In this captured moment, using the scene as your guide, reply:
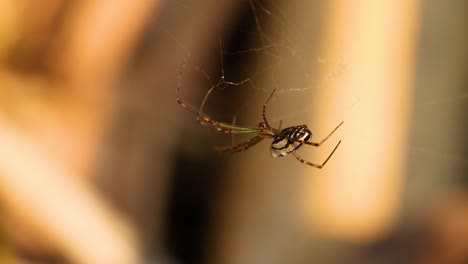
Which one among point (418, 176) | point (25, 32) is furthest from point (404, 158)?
point (25, 32)

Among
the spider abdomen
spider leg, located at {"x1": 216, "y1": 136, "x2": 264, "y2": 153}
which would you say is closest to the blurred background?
spider leg, located at {"x1": 216, "y1": 136, "x2": 264, "y2": 153}

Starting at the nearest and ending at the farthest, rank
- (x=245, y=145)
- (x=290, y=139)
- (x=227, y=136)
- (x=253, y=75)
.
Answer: (x=290, y=139) < (x=245, y=145) < (x=253, y=75) < (x=227, y=136)

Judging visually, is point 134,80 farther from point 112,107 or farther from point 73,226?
point 73,226

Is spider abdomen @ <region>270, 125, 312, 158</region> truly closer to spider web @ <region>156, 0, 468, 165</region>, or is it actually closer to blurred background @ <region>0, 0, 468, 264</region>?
spider web @ <region>156, 0, 468, 165</region>

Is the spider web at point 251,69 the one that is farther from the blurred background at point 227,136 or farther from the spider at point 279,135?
the spider at point 279,135

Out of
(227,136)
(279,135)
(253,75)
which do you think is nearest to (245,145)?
(279,135)

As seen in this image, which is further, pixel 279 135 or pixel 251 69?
pixel 251 69

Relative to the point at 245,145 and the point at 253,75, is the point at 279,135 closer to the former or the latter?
the point at 245,145
